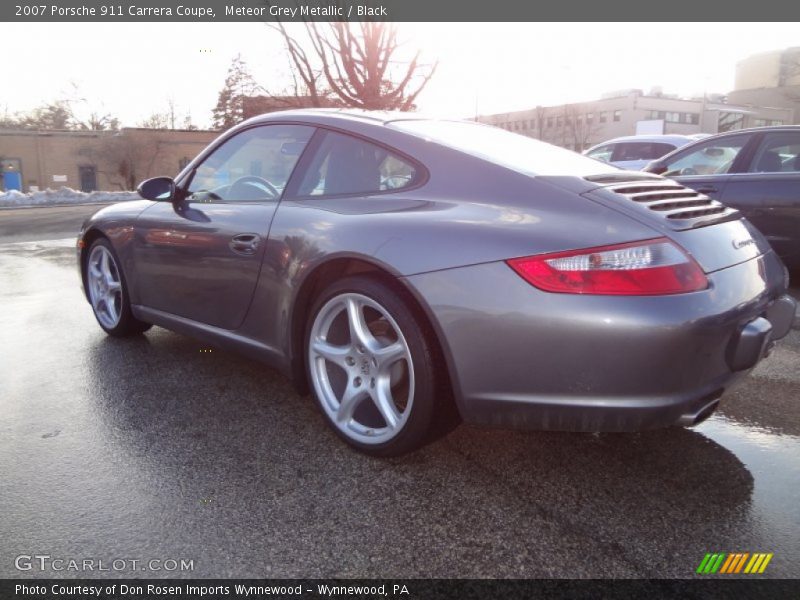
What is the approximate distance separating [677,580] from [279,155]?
8.28 feet

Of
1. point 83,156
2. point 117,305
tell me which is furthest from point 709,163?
→ point 83,156

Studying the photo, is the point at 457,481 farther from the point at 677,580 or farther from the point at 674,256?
the point at 674,256

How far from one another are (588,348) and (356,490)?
0.99m

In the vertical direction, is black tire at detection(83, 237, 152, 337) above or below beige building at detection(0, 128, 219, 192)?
below

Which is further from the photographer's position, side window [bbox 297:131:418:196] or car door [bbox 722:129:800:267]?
car door [bbox 722:129:800:267]

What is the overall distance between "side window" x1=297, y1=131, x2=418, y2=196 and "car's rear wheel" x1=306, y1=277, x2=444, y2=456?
17.9 inches

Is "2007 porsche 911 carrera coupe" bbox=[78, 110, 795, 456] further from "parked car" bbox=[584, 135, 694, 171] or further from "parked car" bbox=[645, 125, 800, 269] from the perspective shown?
"parked car" bbox=[584, 135, 694, 171]

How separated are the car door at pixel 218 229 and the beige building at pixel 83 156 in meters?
50.3

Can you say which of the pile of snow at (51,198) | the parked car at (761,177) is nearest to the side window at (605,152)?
the parked car at (761,177)

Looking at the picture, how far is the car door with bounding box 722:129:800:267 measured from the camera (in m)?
5.38

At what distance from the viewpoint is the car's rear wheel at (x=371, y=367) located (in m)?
2.28

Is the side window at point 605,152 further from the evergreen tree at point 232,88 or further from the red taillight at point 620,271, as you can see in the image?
the evergreen tree at point 232,88

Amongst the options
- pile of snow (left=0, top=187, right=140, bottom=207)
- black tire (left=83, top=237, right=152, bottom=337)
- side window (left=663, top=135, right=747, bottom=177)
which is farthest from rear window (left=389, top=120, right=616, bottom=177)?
pile of snow (left=0, top=187, right=140, bottom=207)

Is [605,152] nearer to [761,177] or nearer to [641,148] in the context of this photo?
[641,148]
